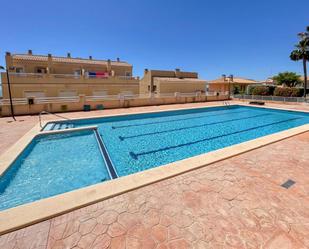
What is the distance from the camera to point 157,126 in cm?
1117

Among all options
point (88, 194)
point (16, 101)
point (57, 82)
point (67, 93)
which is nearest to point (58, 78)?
point (57, 82)

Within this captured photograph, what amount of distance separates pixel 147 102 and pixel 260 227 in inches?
673

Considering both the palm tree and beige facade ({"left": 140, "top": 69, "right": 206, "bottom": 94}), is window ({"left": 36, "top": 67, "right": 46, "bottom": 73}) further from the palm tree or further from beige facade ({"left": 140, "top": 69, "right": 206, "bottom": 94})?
the palm tree

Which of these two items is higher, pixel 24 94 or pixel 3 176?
pixel 24 94

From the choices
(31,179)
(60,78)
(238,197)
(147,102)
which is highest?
(60,78)

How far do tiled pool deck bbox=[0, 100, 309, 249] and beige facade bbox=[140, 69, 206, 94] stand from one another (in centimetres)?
2449

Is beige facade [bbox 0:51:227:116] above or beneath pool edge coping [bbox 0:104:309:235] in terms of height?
above

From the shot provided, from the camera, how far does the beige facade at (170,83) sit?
2730cm

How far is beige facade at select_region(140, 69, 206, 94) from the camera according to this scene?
89.6 ft

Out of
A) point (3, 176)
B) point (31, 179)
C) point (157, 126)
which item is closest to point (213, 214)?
point (31, 179)

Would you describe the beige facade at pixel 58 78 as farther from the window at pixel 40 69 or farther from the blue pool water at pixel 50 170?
the blue pool water at pixel 50 170

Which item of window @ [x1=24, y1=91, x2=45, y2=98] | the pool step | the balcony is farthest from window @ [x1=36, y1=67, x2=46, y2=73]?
the pool step

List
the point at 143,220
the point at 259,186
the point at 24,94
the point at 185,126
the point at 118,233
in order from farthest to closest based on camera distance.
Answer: the point at 24,94 → the point at 185,126 → the point at 259,186 → the point at 143,220 → the point at 118,233

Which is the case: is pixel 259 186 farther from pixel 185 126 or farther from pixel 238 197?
pixel 185 126
